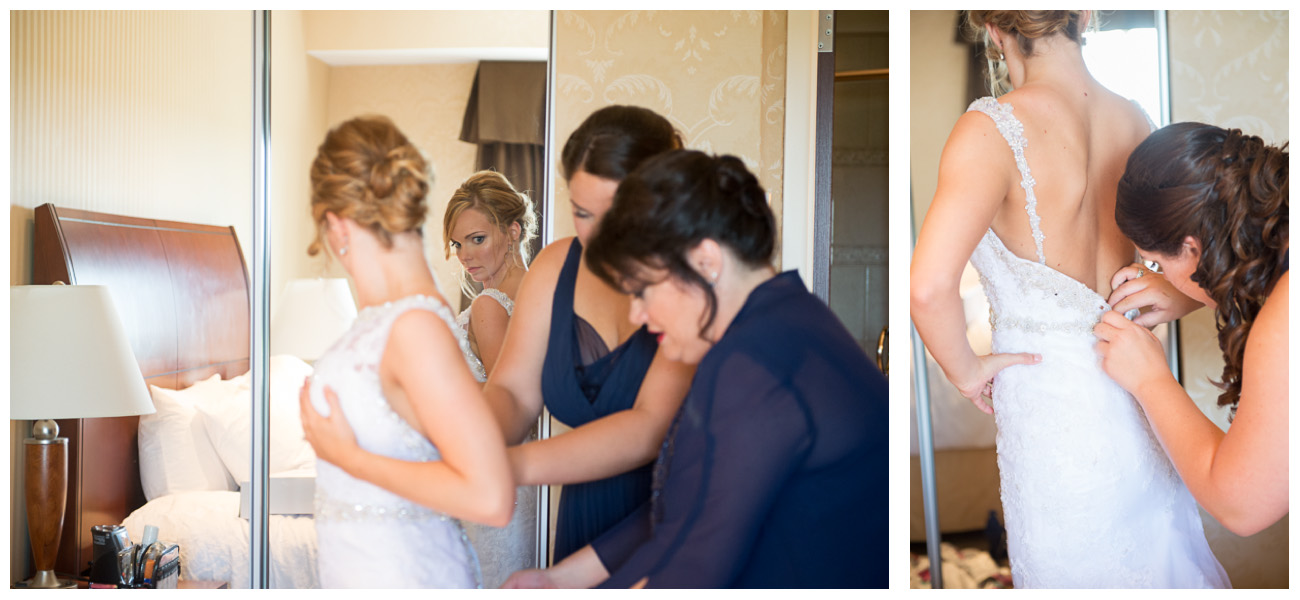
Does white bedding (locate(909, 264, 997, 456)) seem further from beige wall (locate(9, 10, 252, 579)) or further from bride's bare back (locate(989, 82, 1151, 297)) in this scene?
beige wall (locate(9, 10, 252, 579))

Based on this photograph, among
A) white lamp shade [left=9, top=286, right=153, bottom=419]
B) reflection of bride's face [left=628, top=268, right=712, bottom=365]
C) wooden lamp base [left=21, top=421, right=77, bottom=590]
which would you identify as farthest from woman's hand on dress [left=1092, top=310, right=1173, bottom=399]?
wooden lamp base [left=21, top=421, right=77, bottom=590]

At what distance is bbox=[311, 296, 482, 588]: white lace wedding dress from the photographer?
128 cm

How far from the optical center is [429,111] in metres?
1.37

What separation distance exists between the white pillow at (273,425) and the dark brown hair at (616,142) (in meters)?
0.53

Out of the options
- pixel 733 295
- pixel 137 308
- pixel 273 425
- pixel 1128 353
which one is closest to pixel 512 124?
pixel 733 295

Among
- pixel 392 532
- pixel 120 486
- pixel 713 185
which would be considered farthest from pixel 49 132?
pixel 713 185

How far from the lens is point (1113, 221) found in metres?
1.48

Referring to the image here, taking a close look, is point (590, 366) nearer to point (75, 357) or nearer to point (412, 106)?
point (412, 106)

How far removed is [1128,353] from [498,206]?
40.9 inches

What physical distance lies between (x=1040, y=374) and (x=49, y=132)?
1.76 meters

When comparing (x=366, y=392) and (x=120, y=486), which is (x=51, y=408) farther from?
(x=366, y=392)

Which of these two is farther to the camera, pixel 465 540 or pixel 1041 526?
pixel 1041 526

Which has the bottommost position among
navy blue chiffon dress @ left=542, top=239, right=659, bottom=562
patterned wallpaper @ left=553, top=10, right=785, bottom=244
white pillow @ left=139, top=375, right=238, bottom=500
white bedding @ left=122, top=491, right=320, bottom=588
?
white bedding @ left=122, top=491, right=320, bottom=588

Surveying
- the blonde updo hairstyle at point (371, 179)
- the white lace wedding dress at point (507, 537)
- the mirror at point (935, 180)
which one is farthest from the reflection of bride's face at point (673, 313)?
the mirror at point (935, 180)
